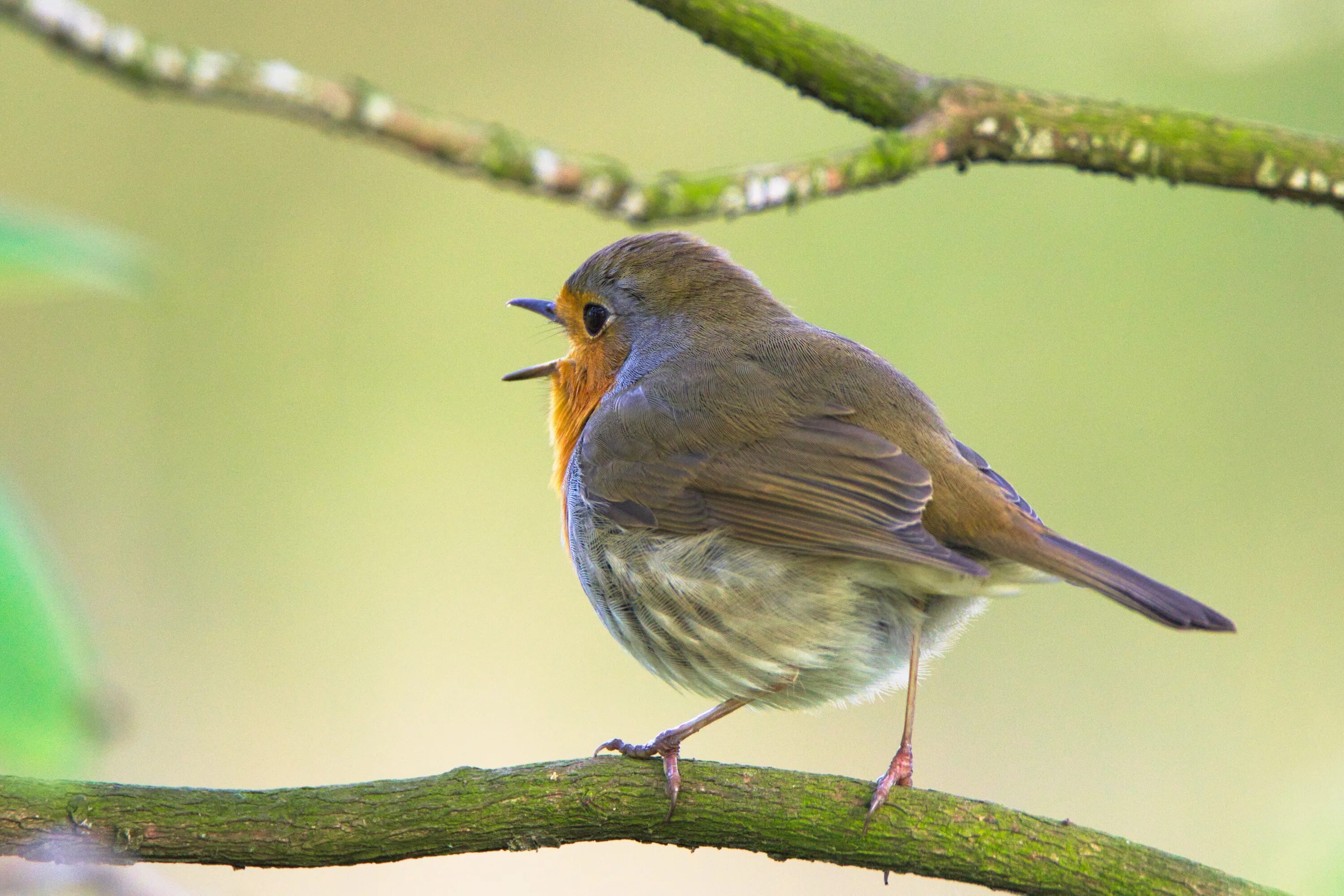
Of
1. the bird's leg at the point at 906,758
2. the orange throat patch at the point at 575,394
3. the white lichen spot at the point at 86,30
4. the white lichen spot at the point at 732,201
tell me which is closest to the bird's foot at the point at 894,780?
the bird's leg at the point at 906,758

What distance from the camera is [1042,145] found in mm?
2633

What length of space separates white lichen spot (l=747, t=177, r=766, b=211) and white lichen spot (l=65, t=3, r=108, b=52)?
1.10 meters

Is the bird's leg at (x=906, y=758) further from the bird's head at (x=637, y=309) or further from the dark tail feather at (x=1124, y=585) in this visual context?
the bird's head at (x=637, y=309)

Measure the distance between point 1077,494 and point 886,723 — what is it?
1384mm

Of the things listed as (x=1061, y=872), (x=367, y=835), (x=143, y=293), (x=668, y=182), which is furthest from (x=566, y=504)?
(x=143, y=293)

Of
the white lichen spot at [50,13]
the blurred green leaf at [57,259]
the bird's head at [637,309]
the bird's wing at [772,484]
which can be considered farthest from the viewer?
the bird's head at [637,309]

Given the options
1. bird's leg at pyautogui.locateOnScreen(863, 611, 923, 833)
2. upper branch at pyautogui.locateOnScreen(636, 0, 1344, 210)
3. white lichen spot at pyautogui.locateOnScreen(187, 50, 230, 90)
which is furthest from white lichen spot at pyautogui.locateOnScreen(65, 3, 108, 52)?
bird's leg at pyautogui.locateOnScreen(863, 611, 923, 833)

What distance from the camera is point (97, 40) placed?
178cm

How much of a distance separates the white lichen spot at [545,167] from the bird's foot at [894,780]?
115 cm

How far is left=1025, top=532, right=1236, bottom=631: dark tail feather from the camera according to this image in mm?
1995

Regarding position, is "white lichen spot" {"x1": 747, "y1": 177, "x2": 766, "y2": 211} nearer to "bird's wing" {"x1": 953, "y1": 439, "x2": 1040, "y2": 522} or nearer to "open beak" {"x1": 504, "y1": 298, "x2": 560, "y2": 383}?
"bird's wing" {"x1": 953, "y1": 439, "x2": 1040, "y2": 522}

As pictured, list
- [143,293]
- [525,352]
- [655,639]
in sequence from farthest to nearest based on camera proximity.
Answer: [525,352] < [655,639] < [143,293]

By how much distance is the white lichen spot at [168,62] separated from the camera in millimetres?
1816

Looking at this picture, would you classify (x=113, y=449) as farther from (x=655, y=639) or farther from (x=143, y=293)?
(x=143, y=293)
